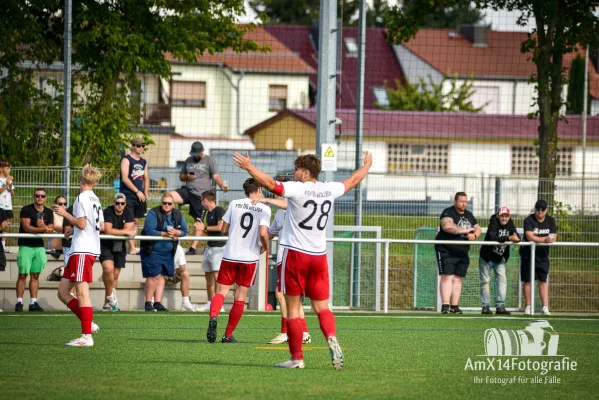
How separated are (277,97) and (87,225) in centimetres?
3782

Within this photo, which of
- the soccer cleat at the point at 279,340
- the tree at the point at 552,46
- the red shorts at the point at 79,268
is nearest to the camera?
the red shorts at the point at 79,268

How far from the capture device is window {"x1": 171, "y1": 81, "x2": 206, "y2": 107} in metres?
46.0

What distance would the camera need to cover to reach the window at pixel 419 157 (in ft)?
142

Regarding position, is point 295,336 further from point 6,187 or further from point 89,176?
point 6,187

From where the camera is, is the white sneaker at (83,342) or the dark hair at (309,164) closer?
the dark hair at (309,164)

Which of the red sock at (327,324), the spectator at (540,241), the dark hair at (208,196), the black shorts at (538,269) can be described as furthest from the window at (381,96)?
the red sock at (327,324)

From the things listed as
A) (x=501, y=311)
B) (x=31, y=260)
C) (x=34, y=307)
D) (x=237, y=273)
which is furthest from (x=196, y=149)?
(x=237, y=273)

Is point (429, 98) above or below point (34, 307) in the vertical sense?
above

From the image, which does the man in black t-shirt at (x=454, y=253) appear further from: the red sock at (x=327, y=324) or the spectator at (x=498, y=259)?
the red sock at (x=327, y=324)

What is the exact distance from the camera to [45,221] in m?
17.0

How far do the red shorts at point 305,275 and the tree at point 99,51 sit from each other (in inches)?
490

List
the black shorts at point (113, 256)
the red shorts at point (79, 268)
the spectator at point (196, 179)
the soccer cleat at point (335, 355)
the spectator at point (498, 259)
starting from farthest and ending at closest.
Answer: the spectator at point (196, 179) → the spectator at point (498, 259) → the black shorts at point (113, 256) → the red shorts at point (79, 268) → the soccer cleat at point (335, 355)

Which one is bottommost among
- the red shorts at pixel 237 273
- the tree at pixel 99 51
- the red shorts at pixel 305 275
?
the red shorts at pixel 237 273

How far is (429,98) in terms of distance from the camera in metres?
55.1
